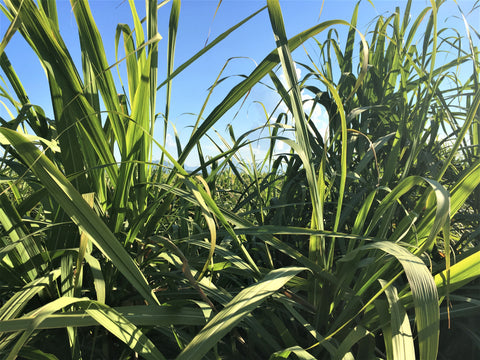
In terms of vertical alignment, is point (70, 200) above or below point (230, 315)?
above

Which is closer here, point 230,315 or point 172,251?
point 230,315

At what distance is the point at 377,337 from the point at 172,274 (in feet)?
1.27

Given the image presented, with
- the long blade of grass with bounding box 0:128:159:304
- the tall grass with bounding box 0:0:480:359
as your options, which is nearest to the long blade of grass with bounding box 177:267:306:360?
the tall grass with bounding box 0:0:480:359

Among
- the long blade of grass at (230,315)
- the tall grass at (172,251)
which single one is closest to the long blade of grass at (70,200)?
the tall grass at (172,251)

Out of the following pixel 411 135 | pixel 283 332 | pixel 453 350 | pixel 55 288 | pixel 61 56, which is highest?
pixel 61 56

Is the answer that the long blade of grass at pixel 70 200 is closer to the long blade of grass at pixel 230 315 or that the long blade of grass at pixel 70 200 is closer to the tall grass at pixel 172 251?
the tall grass at pixel 172 251

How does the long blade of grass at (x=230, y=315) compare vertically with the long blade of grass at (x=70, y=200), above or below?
below

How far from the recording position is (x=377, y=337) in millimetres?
604

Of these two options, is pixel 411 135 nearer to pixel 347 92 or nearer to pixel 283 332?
pixel 347 92

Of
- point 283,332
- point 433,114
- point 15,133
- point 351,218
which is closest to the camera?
point 15,133

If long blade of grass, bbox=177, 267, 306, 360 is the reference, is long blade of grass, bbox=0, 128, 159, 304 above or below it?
above

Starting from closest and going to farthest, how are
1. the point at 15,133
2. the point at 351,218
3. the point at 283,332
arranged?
the point at 15,133 < the point at 283,332 < the point at 351,218

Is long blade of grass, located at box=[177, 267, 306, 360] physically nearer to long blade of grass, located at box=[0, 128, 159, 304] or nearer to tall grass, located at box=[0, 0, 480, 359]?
tall grass, located at box=[0, 0, 480, 359]

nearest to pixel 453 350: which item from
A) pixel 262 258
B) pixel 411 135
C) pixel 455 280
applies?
pixel 455 280
